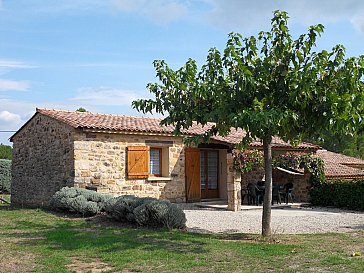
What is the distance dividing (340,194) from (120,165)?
784 centimetres

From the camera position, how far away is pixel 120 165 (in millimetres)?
15492

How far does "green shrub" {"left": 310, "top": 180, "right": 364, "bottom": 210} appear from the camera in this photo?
1514 cm

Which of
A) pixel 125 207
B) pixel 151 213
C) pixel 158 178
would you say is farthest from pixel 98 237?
pixel 158 178

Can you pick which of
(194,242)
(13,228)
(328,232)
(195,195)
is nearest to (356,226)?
(328,232)

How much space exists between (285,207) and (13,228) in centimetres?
960

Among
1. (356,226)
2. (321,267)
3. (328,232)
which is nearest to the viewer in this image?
(321,267)

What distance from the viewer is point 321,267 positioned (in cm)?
677

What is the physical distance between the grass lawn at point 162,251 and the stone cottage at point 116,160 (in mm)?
4143

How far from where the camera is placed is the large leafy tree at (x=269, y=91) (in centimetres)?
807

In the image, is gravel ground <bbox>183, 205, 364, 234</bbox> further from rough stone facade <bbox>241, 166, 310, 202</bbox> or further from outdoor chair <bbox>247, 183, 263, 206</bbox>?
rough stone facade <bbox>241, 166, 310, 202</bbox>

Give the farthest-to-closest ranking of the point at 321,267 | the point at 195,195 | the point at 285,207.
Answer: the point at 195,195 → the point at 285,207 → the point at 321,267

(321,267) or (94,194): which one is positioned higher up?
(94,194)

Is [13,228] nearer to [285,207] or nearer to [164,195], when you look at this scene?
[164,195]

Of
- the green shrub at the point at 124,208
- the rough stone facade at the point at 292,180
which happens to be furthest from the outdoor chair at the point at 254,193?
the green shrub at the point at 124,208
